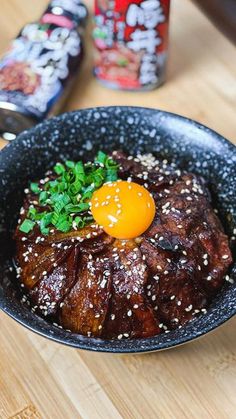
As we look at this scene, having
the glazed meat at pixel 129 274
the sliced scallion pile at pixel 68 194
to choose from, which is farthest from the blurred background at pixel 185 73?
the glazed meat at pixel 129 274

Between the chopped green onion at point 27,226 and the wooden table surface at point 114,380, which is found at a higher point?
the chopped green onion at point 27,226

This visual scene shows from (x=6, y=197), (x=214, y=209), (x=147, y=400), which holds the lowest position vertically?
(x=147, y=400)

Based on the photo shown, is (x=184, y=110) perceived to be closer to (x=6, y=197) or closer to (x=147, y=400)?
(x=6, y=197)

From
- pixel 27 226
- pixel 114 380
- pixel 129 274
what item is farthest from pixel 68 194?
pixel 114 380

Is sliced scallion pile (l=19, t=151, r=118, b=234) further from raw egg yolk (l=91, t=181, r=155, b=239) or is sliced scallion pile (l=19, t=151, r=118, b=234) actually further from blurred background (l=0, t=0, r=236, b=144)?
blurred background (l=0, t=0, r=236, b=144)

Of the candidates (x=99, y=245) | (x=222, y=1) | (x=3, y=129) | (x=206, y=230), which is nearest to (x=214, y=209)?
(x=206, y=230)

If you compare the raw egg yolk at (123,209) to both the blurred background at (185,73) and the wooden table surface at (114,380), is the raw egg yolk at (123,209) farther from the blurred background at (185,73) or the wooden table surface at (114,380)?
the blurred background at (185,73)
